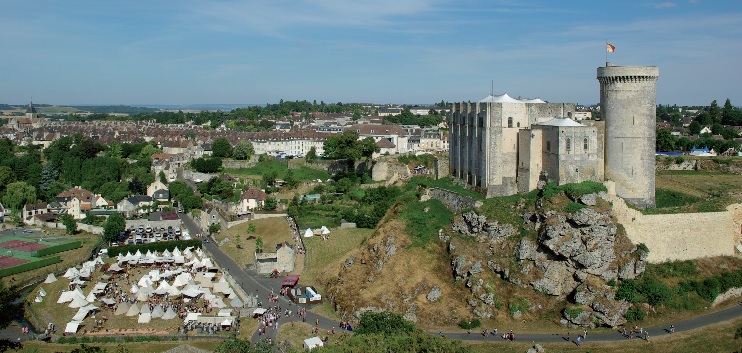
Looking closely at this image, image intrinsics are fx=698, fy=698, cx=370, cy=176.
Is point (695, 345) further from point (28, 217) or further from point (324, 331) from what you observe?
point (28, 217)

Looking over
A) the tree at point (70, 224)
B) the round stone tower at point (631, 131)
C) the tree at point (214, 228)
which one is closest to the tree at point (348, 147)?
the tree at point (214, 228)

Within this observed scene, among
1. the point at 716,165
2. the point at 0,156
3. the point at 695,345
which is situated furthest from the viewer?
the point at 0,156

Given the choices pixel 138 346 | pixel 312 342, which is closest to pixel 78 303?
pixel 138 346

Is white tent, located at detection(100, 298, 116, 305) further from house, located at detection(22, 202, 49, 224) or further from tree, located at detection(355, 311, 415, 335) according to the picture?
house, located at detection(22, 202, 49, 224)

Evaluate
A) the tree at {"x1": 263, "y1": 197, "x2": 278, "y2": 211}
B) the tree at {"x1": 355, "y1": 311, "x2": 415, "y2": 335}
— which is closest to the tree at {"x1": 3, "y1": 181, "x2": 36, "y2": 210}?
the tree at {"x1": 263, "y1": 197, "x2": 278, "y2": 211}

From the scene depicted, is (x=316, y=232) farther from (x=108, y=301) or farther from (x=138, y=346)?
(x=138, y=346)

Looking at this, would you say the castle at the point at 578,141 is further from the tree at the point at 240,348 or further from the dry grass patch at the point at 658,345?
the tree at the point at 240,348

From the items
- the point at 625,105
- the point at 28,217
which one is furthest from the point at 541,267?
the point at 28,217
